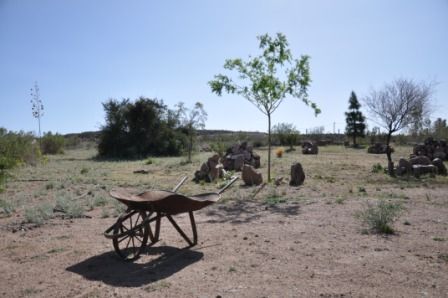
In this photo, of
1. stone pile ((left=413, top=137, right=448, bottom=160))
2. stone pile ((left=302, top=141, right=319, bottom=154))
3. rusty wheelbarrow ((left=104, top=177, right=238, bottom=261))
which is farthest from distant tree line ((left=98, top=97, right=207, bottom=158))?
rusty wheelbarrow ((left=104, top=177, right=238, bottom=261))

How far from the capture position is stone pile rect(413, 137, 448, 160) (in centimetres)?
1755

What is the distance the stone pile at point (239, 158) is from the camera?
15516 mm

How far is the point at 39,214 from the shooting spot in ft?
22.0

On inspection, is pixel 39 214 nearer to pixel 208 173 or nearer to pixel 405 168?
pixel 208 173

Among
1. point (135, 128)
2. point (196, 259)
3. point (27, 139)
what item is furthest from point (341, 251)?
point (135, 128)

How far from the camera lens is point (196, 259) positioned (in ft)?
15.2

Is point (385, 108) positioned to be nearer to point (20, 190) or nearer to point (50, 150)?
point (20, 190)

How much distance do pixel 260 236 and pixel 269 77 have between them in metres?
7.63

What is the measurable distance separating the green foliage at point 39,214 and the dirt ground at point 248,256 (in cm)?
13

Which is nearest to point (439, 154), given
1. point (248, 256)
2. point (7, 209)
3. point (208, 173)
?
point (208, 173)

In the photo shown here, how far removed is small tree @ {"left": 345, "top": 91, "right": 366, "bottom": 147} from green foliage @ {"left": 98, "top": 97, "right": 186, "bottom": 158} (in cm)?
1716

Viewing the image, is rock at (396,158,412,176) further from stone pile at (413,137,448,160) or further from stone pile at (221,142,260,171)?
stone pile at (221,142,260,171)

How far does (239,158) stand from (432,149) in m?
9.56

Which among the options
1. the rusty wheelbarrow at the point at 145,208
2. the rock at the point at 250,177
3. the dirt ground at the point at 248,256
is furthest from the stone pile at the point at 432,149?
the rusty wheelbarrow at the point at 145,208
